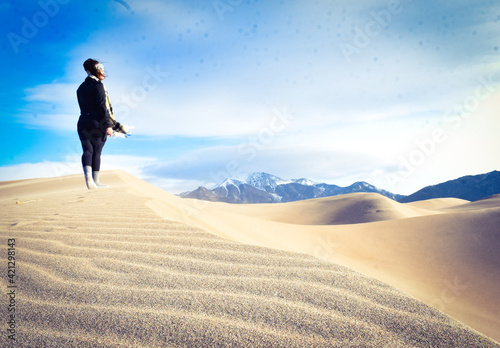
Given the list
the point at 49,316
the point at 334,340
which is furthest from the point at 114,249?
the point at 334,340

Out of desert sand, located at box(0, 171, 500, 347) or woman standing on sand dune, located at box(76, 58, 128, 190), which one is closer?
desert sand, located at box(0, 171, 500, 347)

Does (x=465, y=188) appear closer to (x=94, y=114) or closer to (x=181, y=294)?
(x=94, y=114)

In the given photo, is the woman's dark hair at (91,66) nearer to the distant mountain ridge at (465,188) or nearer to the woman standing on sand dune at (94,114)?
the woman standing on sand dune at (94,114)

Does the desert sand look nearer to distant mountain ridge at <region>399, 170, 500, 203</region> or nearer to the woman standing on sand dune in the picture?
the woman standing on sand dune

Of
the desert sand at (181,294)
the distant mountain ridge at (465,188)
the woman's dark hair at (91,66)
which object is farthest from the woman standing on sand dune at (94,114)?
the distant mountain ridge at (465,188)

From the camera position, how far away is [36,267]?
76.8 inches

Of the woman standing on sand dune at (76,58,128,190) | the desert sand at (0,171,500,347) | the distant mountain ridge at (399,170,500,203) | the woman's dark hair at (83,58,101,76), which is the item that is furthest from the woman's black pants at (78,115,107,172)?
the distant mountain ridge at (399,170,500,203)

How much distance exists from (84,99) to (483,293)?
7.99 m

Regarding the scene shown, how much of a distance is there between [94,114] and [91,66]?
779 mm

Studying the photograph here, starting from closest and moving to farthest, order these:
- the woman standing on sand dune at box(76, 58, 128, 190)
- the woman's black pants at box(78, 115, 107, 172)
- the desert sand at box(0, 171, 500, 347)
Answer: the desert sand at box(0, 171, 500, 347), the woman standing on sand dune at box(76, 58, 128, 190), the woman's black pants at box(78, 115, 107, 172)

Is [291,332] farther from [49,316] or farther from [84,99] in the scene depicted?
[84,99]

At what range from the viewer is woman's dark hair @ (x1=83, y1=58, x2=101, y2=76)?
431 cm

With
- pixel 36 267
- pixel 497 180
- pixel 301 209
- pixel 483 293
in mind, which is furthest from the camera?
pixel 497 180

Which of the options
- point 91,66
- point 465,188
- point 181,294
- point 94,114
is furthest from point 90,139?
point 465,188
